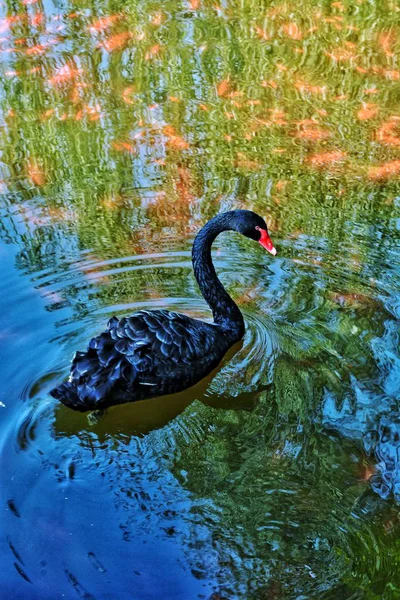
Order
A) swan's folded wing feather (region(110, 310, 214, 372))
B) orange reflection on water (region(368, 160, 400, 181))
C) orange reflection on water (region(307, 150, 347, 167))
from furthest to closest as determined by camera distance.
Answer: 1. orange reflection on water (region(307, 150, 347, 167))
2. orange reflection on water (region(368, 160, 400, 181))
3. swan's folded wing feather (region(110, 310, 214, 372))

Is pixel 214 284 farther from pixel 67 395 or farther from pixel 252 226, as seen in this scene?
pixel 67 395

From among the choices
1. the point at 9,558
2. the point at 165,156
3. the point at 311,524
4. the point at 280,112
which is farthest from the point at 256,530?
the point at 280,112

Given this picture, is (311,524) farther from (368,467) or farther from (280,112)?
(280,112)

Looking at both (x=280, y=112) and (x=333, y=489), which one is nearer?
(x=333, y=489)

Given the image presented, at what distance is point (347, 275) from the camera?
5633 millimetres

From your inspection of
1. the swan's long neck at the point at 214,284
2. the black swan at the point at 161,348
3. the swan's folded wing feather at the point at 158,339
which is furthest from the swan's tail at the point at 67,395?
the swan's long neck at the point at 214,284

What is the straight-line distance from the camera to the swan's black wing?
4367 millimetres

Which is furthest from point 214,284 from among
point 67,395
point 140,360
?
point 67,395

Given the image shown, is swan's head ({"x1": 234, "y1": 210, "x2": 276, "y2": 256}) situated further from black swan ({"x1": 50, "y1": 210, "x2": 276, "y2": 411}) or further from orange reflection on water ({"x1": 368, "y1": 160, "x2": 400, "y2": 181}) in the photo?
orange reflection on water ({"x1": 368, "y1": 160, "x2": 400, "y2": 181})

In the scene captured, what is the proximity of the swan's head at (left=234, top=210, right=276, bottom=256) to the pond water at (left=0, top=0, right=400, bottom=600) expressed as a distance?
0.43 meters

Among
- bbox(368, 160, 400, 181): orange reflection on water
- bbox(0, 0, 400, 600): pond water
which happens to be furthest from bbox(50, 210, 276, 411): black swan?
bbox(368, 160, 400, 181): orange reflection on water

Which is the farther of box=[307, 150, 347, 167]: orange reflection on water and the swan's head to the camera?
box=[307, 150, 347, 167]: orange reflection on water

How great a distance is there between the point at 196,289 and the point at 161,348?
1100 mm

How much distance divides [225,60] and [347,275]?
3780 millimetres
